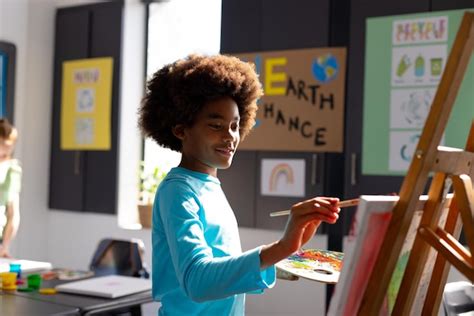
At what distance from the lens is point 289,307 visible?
4527mm

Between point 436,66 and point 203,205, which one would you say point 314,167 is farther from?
point 203,205

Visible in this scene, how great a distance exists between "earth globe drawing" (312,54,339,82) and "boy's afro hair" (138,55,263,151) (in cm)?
290

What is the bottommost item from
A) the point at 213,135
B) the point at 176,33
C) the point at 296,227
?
the point at 296,227

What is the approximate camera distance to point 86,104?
5758 millimetres

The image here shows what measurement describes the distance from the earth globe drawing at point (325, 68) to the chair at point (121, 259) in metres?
1.69

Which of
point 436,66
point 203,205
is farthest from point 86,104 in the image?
point 203,205

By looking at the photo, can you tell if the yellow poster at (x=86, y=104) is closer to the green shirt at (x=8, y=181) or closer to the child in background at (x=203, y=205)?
the green shirt at (x=8, y=181)

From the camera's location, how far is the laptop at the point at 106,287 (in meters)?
2.55

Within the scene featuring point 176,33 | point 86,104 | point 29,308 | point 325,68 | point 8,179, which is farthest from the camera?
point 86,104

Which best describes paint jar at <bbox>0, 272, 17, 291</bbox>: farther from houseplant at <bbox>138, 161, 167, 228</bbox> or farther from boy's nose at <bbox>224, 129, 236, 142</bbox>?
houseplant at <bbox>138, 161, 167, 228</bbox>

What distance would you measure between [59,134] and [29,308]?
377 centimetres

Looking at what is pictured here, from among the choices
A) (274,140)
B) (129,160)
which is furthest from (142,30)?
(274,140)

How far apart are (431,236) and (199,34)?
13.8 ft

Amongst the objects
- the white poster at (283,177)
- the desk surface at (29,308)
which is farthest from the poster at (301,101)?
the desk surface at (29,308)
